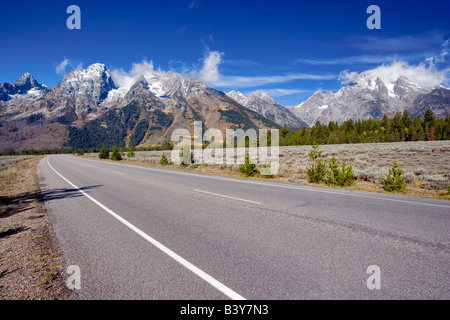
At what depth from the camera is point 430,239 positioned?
4.48 m

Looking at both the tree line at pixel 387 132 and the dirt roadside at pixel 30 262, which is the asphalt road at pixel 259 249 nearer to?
the dirt roadside at pixel 30 262

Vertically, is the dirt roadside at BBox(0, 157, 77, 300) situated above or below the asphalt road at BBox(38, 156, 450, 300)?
below

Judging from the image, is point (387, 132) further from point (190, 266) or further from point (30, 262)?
point (30, 262)

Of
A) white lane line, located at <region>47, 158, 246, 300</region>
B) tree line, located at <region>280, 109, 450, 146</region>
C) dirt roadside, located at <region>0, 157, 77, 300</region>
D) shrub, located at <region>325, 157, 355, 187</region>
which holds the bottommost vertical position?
dirt roadside, located at <region>0, 157, 77, 300</region>

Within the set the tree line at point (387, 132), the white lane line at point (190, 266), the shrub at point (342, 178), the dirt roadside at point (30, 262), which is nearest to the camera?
the white lane line at point (190, 266)

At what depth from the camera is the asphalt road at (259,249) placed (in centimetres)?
305

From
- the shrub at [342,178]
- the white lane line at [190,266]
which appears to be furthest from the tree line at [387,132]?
the white lane line at [190,266]

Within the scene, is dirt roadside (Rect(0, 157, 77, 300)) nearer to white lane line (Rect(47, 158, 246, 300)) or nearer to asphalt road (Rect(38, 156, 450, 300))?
asphalt road (Rect(38, 156, 450, 300))

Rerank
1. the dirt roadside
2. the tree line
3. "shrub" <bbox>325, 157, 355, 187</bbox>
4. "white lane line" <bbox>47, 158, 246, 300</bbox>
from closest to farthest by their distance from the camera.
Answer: "white lane line" <bbox>47, 158, 246, 300</bbox>
the dirt roadside
"shrub" <bbox>325, 157, 355, 187</bbox>
the tree line

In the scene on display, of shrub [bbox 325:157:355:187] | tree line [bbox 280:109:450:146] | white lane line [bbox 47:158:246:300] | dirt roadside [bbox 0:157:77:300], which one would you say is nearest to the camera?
white lane line [bbox 47:158:246:300]

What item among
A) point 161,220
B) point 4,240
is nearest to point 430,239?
point 161,220

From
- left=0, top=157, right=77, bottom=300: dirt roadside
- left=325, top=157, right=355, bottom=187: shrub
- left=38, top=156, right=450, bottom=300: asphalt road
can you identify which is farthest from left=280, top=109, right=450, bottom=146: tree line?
left=0, top=157, right=77, bottom=300: dirt roadside

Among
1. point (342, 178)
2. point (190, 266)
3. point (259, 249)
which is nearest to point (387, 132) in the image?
point (342, 178)

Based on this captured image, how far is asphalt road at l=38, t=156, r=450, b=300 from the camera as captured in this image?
305 centimetres
